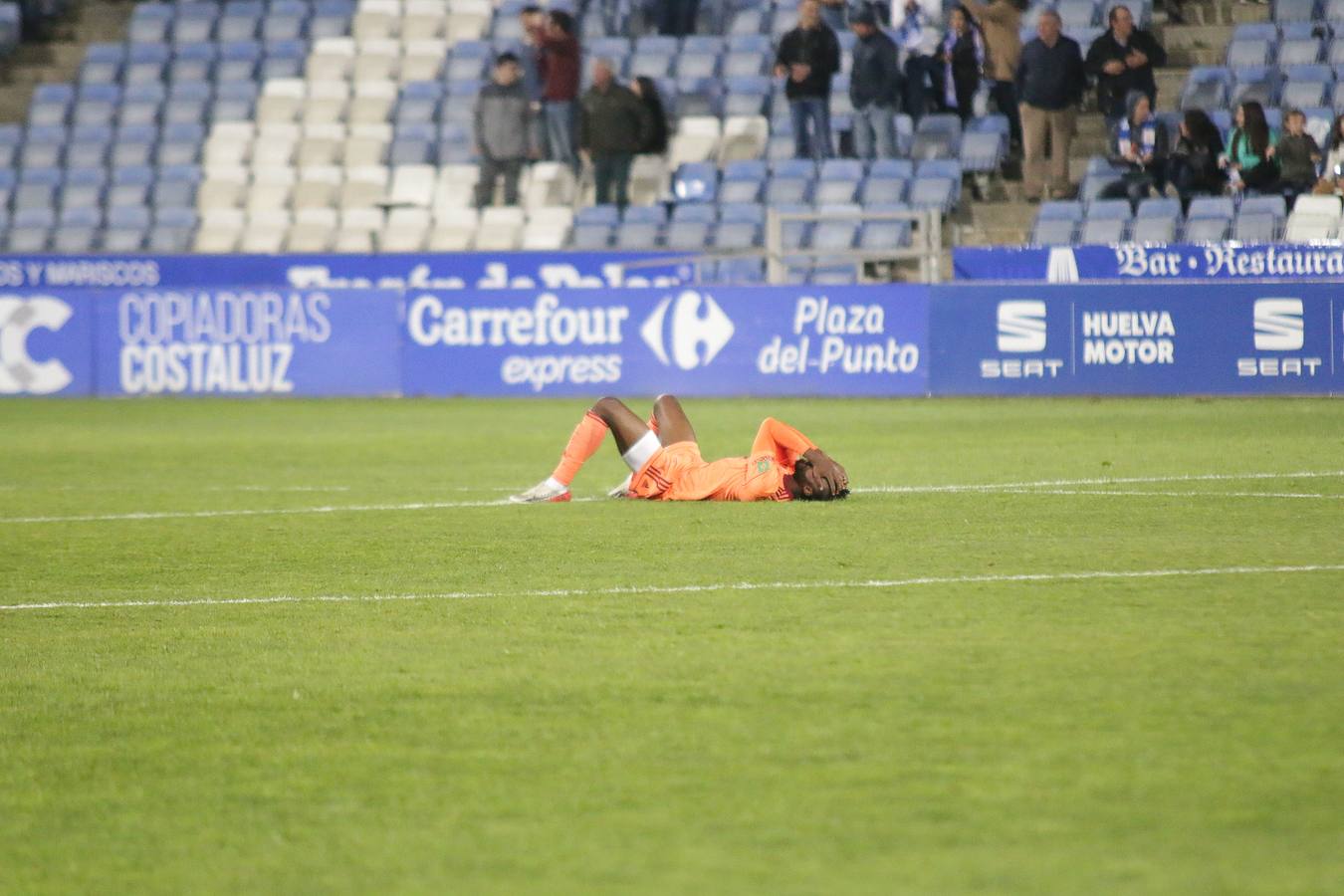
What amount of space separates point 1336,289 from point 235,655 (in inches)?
659

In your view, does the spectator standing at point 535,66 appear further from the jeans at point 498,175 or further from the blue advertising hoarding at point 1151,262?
the blue advertising hoarding at point 1151,262

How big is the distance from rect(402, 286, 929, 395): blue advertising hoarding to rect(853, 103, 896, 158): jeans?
142 inches

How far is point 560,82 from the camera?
27.1 metres

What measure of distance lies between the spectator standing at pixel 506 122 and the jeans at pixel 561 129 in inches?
11.9

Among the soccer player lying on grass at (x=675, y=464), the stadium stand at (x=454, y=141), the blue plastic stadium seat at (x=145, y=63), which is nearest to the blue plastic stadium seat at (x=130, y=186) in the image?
the stadium stand at (x=454, y=141)

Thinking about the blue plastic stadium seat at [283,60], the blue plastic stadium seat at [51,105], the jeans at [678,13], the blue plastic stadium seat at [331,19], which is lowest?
the blue plastic stadium seat at [51,105]

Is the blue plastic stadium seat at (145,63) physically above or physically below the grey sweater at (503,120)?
above

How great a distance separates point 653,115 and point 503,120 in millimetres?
2317

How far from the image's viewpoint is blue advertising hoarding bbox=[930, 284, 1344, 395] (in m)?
21.5

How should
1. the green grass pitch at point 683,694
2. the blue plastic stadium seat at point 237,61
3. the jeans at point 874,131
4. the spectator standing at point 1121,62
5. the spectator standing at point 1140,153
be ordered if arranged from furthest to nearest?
the blue plastic stadium seat at point 237,61, the jeans at point 874,131, the spectator standing at point 1121,62, the spectator standing at point 1140,153, the green grass pitch at point 683,694

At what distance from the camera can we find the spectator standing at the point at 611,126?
26156mm

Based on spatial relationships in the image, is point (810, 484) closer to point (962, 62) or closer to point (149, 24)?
point (962, 62)

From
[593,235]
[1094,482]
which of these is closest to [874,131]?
[593,235]

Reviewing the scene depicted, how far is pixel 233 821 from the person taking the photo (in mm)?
4617
